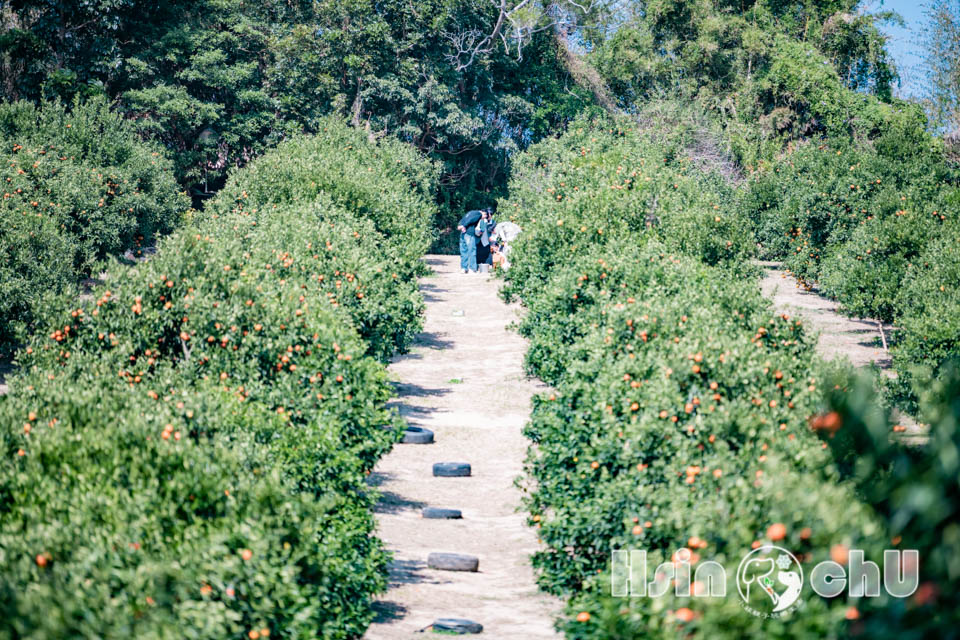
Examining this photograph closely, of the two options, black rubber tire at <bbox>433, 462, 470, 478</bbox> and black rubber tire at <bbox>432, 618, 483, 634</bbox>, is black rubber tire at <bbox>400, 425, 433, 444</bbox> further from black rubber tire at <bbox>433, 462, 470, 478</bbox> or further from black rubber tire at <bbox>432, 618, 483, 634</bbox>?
black rubber tire at <bbox>432, 618, 483, 634</bbox>

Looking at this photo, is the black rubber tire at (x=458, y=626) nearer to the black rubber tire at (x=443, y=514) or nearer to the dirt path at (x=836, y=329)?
the black rubber tire at (x=443, y=514)

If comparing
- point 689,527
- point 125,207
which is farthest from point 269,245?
point 125,207

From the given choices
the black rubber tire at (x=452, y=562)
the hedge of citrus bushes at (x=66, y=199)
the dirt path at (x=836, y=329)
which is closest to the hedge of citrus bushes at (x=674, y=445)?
the black rubber tire at (x=452, y=562)

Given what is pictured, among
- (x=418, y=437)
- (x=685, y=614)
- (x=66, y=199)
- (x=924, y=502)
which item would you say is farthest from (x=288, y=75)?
(x=924, y=502)

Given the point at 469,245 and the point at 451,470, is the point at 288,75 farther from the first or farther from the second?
the point at 451,470

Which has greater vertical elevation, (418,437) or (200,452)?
(200,452)

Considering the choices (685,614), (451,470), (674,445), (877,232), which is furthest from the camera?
(877,232)

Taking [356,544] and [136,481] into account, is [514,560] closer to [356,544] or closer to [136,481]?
[356,544]

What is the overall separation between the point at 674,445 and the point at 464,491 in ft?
25.4

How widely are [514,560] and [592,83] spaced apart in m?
46.1

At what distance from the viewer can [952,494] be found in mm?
3131

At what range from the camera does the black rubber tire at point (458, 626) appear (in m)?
10.8

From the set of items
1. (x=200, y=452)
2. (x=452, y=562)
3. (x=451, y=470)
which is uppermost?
(x=200, y=452)

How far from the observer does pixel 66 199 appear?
25.5 m
